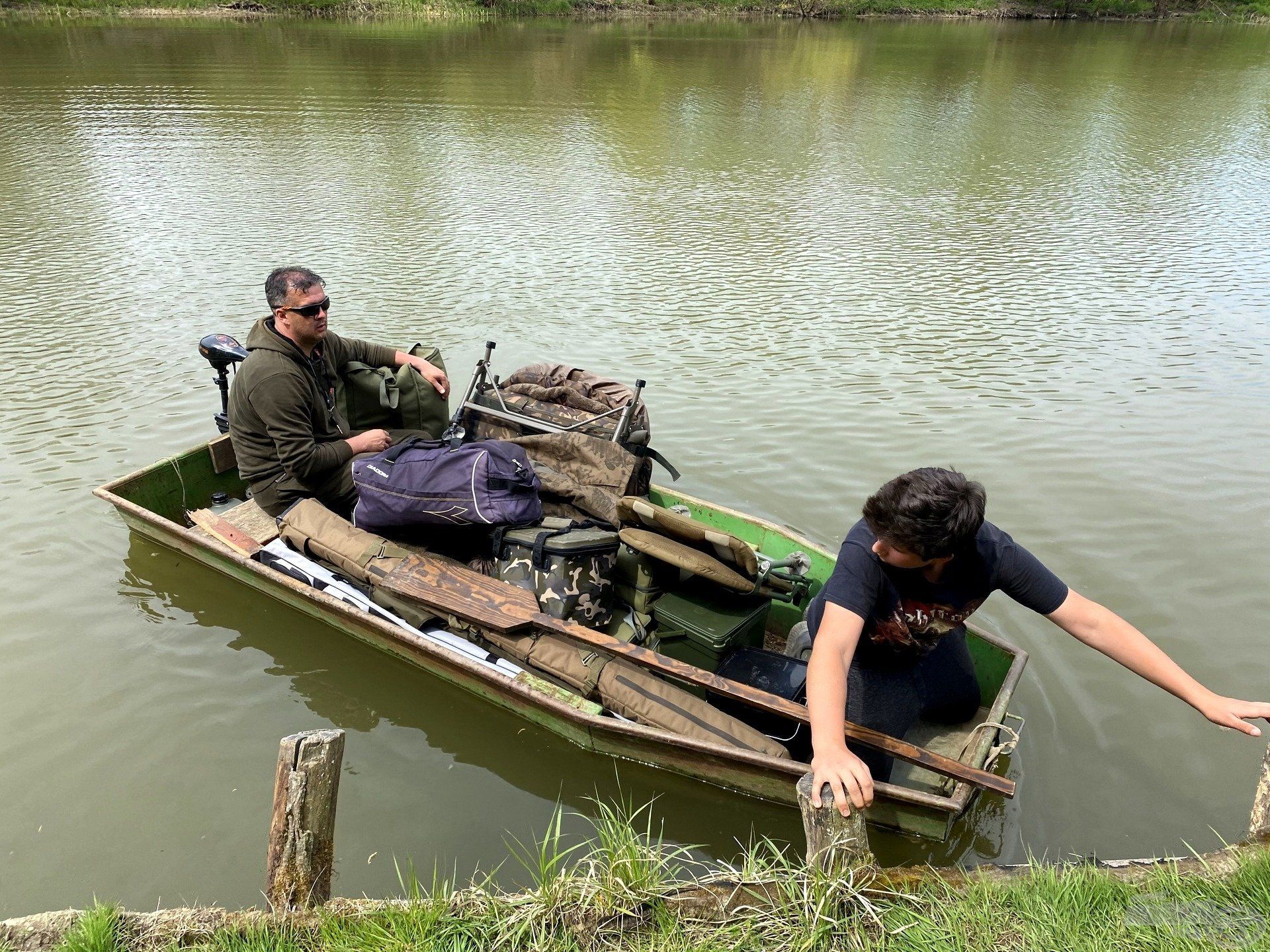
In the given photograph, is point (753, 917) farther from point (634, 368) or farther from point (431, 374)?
point (634, 368)

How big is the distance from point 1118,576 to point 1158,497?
4.29 ft

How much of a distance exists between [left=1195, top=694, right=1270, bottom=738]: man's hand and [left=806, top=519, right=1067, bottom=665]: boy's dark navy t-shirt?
0.59m

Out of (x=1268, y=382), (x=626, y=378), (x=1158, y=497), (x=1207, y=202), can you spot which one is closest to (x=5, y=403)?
(x=626, y=378)

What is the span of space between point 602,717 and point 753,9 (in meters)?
53.9

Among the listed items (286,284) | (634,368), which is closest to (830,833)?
(286,284)

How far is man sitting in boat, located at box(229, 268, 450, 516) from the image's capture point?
5.34m

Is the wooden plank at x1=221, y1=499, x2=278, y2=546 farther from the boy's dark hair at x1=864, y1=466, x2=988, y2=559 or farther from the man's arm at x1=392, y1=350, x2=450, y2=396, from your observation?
the boy's dark hair at x1=864, y1=466, x2=988, y2=559

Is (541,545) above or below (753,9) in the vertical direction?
below

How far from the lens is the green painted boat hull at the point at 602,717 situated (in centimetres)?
392

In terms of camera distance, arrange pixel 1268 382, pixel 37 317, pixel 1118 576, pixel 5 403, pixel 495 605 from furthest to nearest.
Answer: pixel 37 317, pixel 1268 382, pixel 5 403, pixel 1118 576, pixel 495 605

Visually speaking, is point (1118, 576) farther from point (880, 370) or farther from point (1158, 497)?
point (880, 370)

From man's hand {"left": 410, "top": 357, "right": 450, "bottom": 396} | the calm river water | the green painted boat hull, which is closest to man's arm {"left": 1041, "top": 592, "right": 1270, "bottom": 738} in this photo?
the green painted boat hull

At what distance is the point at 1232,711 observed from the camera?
3172mm

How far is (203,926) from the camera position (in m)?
3.12
